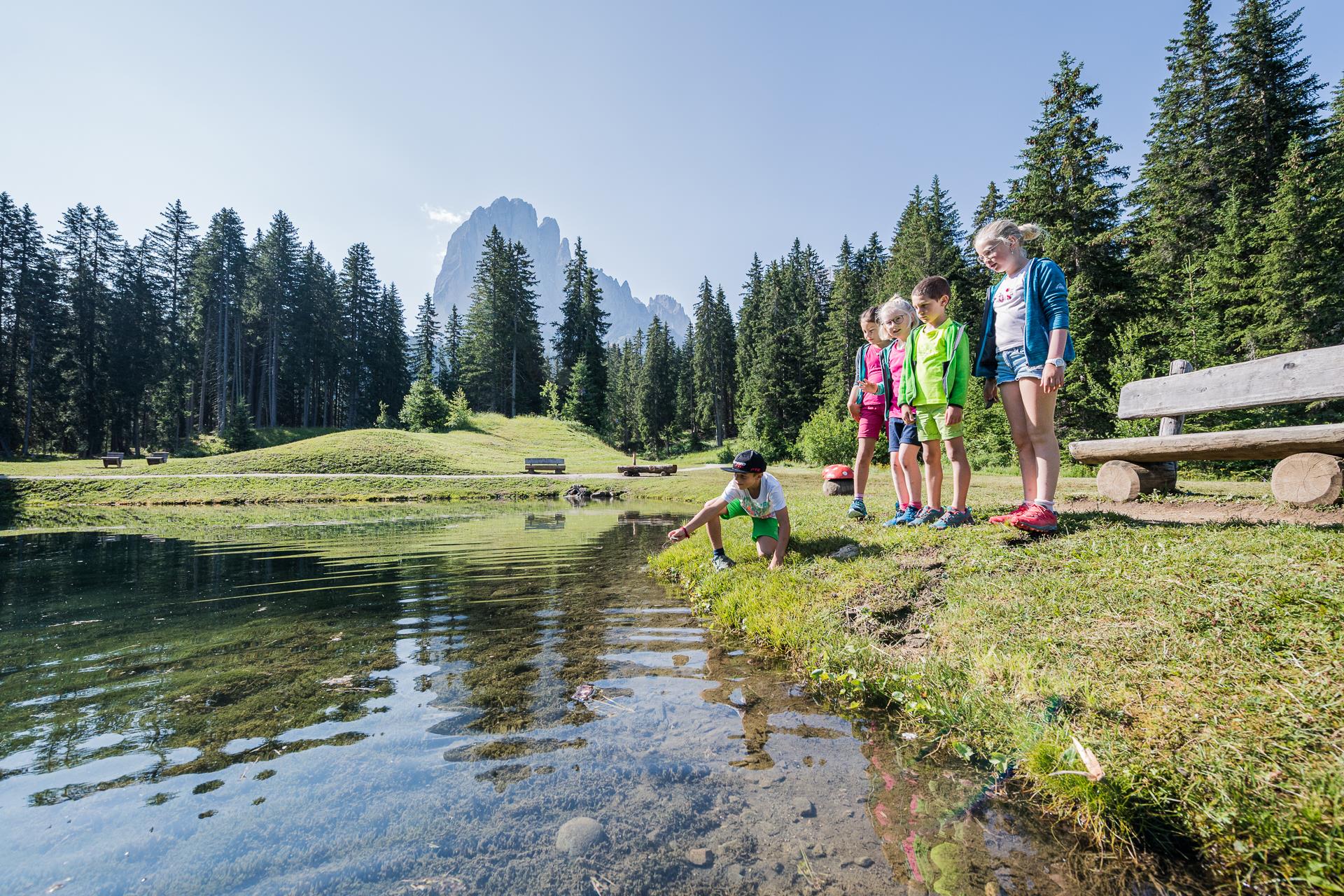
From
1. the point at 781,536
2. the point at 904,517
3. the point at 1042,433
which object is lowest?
the point at 781,536

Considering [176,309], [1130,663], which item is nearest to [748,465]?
[1130,663]

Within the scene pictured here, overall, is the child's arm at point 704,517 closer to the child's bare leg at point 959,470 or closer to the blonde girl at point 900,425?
the blonde girl at point 900,425

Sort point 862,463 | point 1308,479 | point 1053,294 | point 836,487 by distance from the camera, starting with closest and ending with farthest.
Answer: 1. point 1053,294
2. point 1308,479
3. point 862,463
4. point 836,487

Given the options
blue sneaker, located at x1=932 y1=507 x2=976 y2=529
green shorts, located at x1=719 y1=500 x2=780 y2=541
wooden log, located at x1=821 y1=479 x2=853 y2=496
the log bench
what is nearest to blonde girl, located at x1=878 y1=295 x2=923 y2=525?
blue sneaker, located at x1=932 y1=507 x2=976 y2=529

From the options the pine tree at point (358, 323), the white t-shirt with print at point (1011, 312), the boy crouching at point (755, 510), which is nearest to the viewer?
the white t-shirt with print at point (1011, 312)

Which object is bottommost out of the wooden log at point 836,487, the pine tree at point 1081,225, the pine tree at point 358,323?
the wooden log at point 836,487

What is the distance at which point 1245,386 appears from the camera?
6727mm

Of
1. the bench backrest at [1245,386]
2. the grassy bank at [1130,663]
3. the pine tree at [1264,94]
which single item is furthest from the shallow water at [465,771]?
the pine tree at [1264,94]

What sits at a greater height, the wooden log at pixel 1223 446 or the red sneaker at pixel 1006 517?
the wooden log at pixel 1223 446

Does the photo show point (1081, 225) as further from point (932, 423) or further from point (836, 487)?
point (932, 423)

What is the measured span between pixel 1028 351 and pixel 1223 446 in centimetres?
396

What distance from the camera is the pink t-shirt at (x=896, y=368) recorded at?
265 inches

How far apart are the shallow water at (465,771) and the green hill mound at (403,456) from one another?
3057 cm

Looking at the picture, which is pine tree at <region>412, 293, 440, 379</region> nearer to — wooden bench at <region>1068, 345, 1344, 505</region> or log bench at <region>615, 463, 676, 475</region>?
log bench at <region>615, 463, 676, 475</region>
